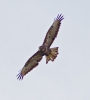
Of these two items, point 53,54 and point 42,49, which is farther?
point 42,49

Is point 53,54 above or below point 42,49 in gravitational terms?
below

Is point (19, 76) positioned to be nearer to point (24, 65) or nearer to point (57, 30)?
point (24, 65)

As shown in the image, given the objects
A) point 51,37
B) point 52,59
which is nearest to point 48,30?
point 51,37

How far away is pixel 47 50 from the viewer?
57.0 ft

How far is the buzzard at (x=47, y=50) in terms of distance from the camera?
1711cm

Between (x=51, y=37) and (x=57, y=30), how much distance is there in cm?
40

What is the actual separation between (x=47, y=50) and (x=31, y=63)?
1417mm

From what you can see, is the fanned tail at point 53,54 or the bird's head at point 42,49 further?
the bird's head at point 42,49

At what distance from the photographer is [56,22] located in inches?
712

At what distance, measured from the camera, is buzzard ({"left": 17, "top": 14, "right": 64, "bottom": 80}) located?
1711 centimetres

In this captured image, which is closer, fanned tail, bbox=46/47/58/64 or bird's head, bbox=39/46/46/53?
fanned tail, bbox=46/47/58/64

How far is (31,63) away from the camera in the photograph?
1847 cm

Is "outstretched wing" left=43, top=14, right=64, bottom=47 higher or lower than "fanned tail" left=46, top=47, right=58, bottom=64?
higher

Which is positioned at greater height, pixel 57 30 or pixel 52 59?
pixel 57 30
